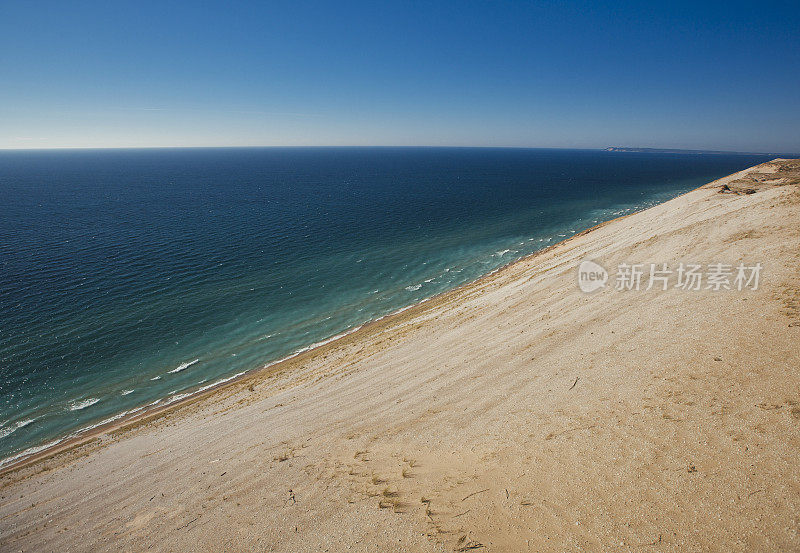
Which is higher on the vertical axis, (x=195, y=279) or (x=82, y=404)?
(x=195, y=279)

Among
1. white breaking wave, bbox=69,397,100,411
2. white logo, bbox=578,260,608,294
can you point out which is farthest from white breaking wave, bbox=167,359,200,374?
white logo, bbox=578,260,608,294

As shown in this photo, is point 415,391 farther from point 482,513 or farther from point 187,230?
point 187,230

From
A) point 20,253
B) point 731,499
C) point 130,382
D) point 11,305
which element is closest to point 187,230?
point 20,253

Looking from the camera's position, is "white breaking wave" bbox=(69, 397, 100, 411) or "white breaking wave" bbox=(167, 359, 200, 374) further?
"white breaking wave" bbox=(167, 359, 200, 374)

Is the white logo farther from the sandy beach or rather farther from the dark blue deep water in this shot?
the dark blue deep water

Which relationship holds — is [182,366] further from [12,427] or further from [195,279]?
[195,279]

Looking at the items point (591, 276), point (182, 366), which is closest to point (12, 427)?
point (182, 366)
